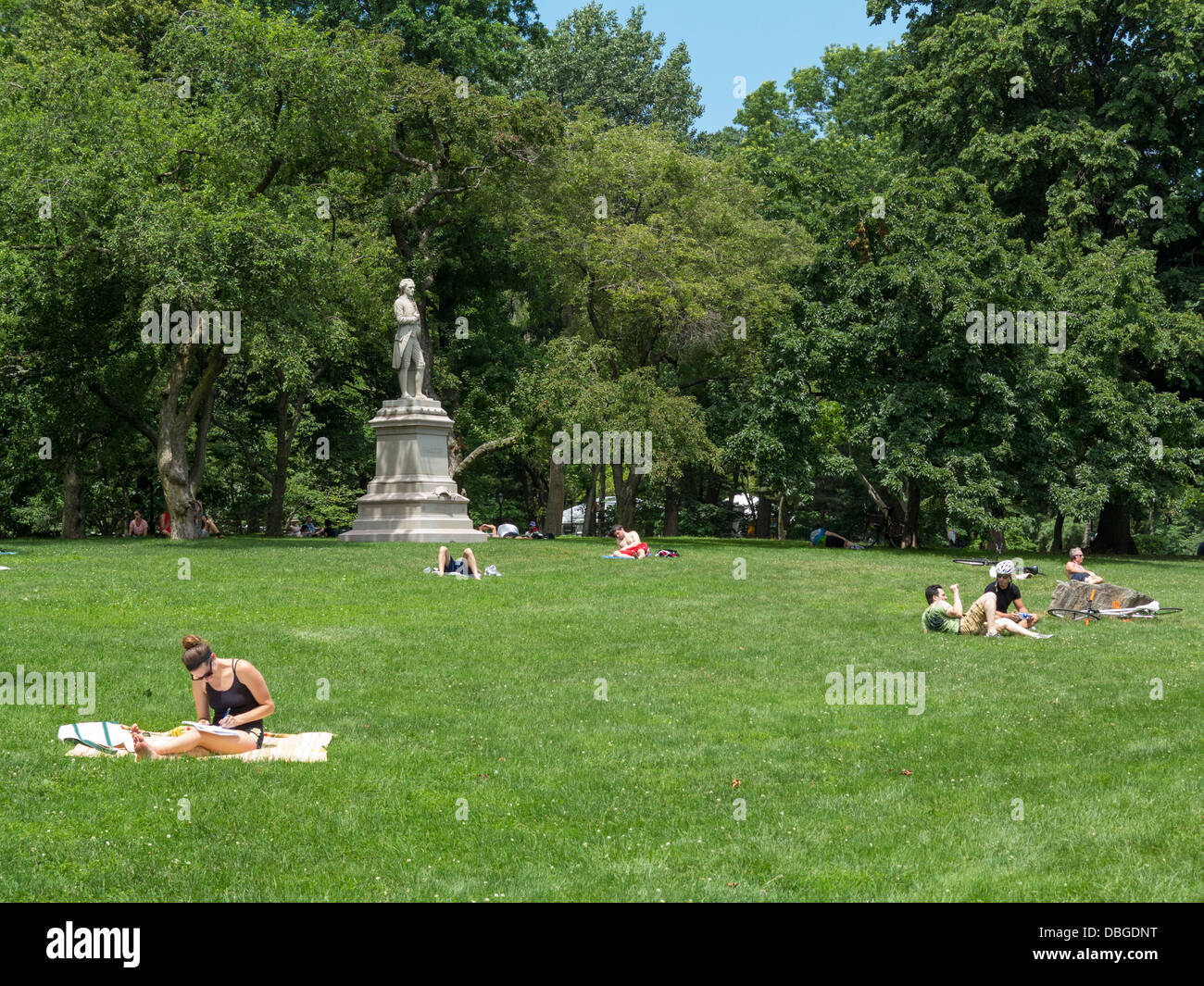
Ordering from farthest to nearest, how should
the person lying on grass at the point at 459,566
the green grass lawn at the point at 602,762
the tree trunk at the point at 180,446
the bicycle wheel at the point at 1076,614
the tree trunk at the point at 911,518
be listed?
the tree trunk at the point at 911,518 → the tree trunk at the point at 180,446 → the person lying on grass at the point at 459,566 → the bicycle wheel at the point at 1076,614 → the green grass lawn at the point at 602,762

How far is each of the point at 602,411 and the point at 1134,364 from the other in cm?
1670

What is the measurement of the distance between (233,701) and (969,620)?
417 inches

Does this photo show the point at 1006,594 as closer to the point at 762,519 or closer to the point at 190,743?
the point at 190,743

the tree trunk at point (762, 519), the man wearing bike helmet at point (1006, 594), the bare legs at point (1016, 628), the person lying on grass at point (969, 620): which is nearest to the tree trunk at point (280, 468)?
the tree trunk at point (762, 519)

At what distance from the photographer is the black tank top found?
34.2 feet

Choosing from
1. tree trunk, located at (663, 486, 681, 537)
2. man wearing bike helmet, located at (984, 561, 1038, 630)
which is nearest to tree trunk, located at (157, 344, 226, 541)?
man wearing bike helmet, located at (984, 561, 1038, 630)

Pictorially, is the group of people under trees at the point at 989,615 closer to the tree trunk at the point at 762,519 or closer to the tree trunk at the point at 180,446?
the tree trunk at the point at 180,446

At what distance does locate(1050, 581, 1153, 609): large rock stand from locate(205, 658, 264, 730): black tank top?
13.4 metres

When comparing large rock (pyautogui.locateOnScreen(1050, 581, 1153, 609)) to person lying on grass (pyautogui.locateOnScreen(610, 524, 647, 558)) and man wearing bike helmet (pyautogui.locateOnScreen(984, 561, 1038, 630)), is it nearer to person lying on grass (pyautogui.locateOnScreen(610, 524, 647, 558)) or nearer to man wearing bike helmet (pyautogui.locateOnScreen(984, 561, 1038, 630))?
man wearing bike helmet (pyautogui.locateOnScreen(984, 561, 1038, 630))

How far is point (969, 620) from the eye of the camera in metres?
17.3

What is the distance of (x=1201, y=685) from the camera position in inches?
522

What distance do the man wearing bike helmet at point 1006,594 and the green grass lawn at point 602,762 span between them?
60 cm

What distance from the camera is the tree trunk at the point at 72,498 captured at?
38.8m

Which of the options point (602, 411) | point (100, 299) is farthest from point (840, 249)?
point (100, 299)
